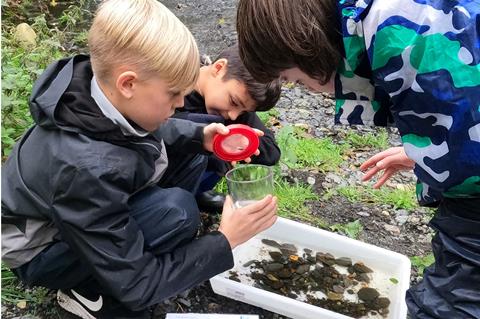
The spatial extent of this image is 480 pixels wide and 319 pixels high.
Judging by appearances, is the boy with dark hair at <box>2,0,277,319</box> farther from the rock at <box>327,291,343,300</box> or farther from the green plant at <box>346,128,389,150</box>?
the green plant at <box>346,128,389,150</box>

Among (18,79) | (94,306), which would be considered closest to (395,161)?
(94,306)

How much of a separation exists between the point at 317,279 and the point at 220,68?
1020mm

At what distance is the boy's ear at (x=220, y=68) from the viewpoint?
2.77 meters

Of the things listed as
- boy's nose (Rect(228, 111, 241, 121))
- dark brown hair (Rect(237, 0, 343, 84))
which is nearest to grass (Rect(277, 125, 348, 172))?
boy's nose (Rect(228, 111, 241, 121))

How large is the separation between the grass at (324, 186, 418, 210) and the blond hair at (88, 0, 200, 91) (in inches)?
56.1

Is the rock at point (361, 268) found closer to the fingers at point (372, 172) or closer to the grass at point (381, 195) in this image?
the fingers at point (372, 172)

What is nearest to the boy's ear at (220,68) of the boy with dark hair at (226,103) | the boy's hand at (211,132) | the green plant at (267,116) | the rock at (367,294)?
the boy with dark hair at (226,103)

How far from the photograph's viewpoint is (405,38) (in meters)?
1.46

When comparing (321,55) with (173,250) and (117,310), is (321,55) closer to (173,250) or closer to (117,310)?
(173,250)

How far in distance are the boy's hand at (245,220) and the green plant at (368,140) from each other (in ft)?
5.24

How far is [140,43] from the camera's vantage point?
1.92m

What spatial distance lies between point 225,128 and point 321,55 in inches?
34.1

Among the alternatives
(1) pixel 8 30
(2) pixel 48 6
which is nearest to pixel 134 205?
(1) pixel 8 30

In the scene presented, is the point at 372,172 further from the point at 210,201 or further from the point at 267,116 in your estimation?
the point at 267,116
